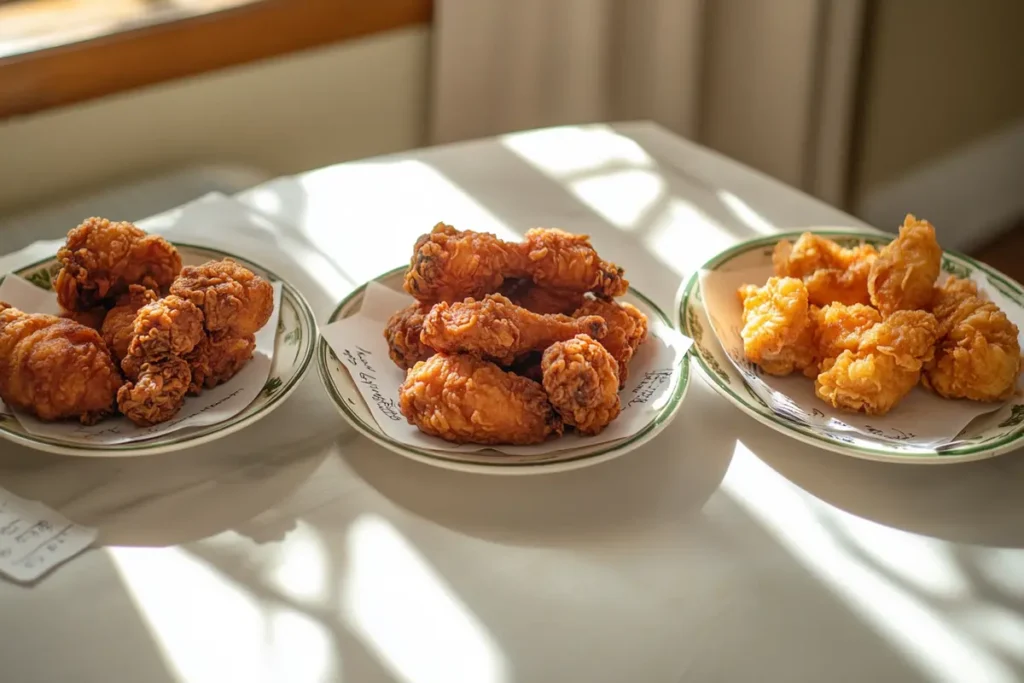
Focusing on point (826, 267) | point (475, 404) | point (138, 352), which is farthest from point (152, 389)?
point (826, 267)

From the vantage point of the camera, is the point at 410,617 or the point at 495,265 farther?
the point at 495,265

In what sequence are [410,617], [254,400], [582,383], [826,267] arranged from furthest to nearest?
[826,267] → [254,400] → [582,383] → [410,617]

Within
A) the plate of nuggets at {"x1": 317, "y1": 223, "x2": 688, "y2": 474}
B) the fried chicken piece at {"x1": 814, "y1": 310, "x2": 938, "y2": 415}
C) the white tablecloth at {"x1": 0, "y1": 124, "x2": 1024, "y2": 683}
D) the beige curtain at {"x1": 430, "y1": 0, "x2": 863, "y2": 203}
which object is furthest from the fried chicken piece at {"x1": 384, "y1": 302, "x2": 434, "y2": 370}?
the beige curtain at {"x1": 430, "y1": 0, "x2": 863, "y2": 203}

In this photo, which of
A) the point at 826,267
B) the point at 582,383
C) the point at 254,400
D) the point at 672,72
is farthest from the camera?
the point at 672,72

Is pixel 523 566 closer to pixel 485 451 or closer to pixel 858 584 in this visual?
pixel 485 451

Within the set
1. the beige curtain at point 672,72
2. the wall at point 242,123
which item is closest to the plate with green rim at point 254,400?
the wall at point 242,123

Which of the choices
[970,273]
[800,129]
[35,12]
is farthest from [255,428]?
[800,129]
